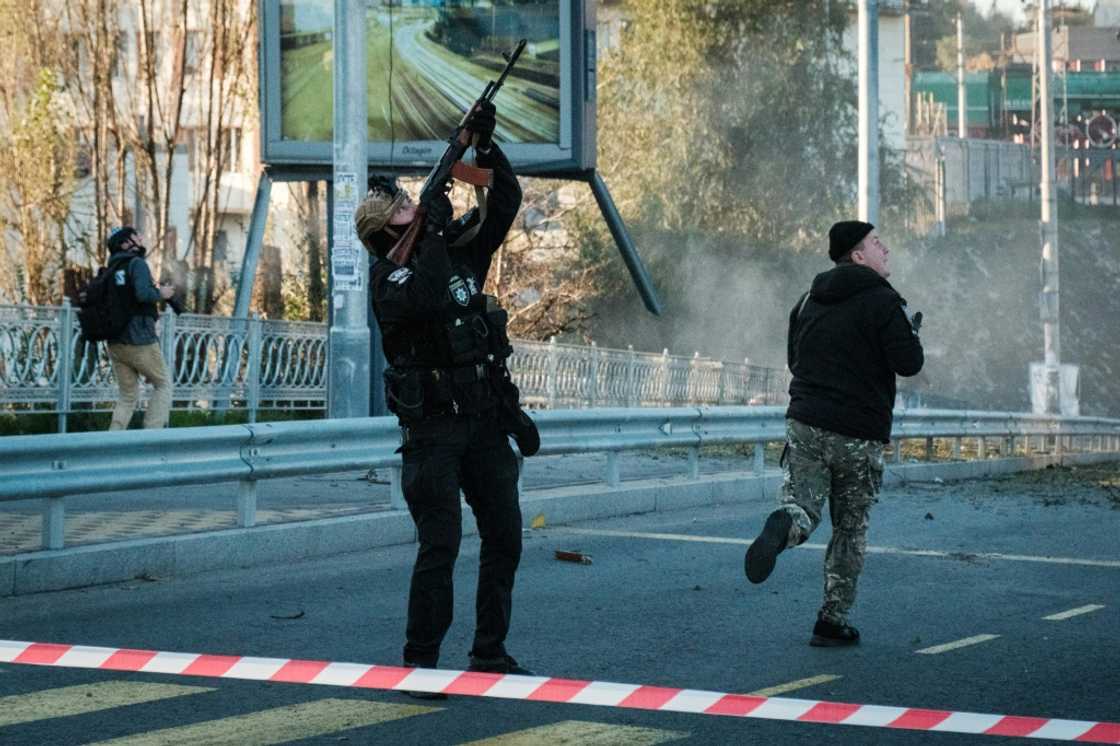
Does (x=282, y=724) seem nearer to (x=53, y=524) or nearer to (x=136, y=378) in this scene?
(x=53, y=524)

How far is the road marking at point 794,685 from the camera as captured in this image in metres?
6.41

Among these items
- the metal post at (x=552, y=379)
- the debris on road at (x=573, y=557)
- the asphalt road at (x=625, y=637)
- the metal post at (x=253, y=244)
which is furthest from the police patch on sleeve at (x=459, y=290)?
the metal post at (x=552, y=379)

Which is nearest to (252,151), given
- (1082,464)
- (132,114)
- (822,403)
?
(132,114)

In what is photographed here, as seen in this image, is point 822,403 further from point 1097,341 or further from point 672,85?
point 1097,341

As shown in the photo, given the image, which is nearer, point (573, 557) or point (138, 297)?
point (573, 557)

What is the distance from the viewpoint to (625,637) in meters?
7.67

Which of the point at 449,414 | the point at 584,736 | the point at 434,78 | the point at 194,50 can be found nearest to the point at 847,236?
the point at 449,414

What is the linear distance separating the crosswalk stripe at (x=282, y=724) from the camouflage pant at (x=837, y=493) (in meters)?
2.18

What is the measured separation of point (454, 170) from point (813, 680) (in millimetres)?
2326

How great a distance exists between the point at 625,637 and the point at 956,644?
1.41 meters

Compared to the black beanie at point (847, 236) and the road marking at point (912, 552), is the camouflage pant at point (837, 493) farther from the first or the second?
the road marking at point (912, 552)

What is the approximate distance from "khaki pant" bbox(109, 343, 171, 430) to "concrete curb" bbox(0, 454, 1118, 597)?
4212mm

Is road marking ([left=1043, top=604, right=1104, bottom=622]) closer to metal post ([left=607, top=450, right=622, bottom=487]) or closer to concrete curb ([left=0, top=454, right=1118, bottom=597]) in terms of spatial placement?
concrete curb ([left=0, top=454, right=1118, bottom=597])

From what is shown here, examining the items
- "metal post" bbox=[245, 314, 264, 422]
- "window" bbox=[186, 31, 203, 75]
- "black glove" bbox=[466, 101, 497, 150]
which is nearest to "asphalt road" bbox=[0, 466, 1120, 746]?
"black glove" bbox=[466, 101, 497, 150]
